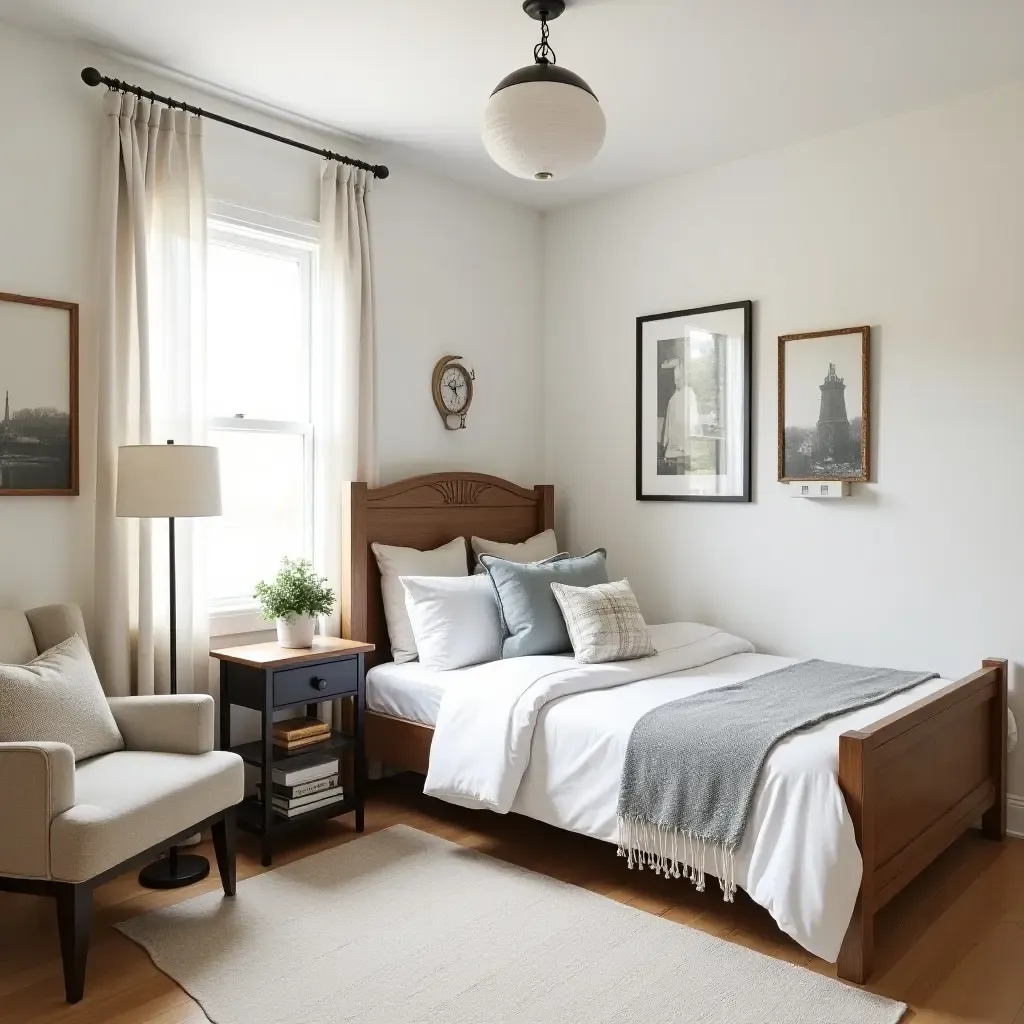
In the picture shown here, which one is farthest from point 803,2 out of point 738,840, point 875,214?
point 738,840

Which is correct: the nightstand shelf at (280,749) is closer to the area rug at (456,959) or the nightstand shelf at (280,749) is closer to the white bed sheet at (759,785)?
the white bed sheet at (759,785)

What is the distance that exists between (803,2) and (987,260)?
128cm

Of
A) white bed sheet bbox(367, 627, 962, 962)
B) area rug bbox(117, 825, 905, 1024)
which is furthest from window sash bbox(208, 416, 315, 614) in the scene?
area rug bbox(117, 825, 905, 1024)

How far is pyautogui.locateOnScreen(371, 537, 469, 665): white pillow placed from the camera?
385 cm

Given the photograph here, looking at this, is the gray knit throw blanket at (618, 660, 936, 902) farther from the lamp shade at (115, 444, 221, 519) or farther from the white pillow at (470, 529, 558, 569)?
the lamp shade at (115, 444, 221, 519)

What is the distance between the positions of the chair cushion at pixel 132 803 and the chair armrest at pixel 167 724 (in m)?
0.03

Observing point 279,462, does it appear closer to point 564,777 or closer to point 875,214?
point 564,777

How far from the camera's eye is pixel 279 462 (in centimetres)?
379

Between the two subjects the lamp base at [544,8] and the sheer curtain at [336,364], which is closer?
the lamp base at [544,8]

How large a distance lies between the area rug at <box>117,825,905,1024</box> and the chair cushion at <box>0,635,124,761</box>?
0.56m

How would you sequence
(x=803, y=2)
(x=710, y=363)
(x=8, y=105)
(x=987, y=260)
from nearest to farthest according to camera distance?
(x=803, y=2), (x=8, y=105), (x=987, y=260), (x=710, y=363)

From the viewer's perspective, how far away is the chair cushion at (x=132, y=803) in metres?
2.26

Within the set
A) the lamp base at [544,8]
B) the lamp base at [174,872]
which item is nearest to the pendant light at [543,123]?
the lamp base at [544,8]

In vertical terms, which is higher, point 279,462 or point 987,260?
point 987,260
